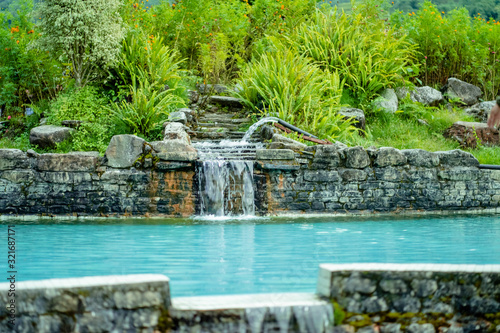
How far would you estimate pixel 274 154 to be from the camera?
748cm

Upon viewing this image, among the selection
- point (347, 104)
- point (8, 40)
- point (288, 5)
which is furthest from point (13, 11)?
point (347, 104)

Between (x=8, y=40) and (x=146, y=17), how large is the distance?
134 inches

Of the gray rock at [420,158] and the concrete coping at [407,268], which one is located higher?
the gray rock at [420,158]

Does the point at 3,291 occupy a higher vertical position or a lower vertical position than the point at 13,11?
lower

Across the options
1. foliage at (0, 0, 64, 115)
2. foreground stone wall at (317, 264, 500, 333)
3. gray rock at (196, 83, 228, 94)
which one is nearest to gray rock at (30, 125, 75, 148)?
foliage at (0, 0, 64, 115)

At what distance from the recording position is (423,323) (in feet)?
8.05

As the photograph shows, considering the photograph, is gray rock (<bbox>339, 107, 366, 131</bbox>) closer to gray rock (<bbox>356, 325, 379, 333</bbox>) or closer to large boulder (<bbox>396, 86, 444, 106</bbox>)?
large boulder (<bbox>396, 86, 444, 106</bbox>)

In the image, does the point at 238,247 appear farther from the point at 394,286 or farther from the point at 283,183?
the point at 283,183

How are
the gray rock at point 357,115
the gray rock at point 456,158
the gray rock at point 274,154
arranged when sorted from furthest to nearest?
the gray rock at point 357,115 → the gray rock at point 456,158 → the gray rock at point 274,154

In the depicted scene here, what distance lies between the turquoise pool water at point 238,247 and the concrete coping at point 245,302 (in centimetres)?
74

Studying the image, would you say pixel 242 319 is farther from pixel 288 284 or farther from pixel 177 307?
pixel 288 284

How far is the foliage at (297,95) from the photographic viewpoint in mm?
9242

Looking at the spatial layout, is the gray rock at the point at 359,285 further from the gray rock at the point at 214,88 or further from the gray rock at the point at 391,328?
the gray rock at the point at 214,88

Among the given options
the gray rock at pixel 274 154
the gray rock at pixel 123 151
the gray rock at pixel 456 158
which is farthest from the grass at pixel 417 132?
the gray rock at pixel 123 151
